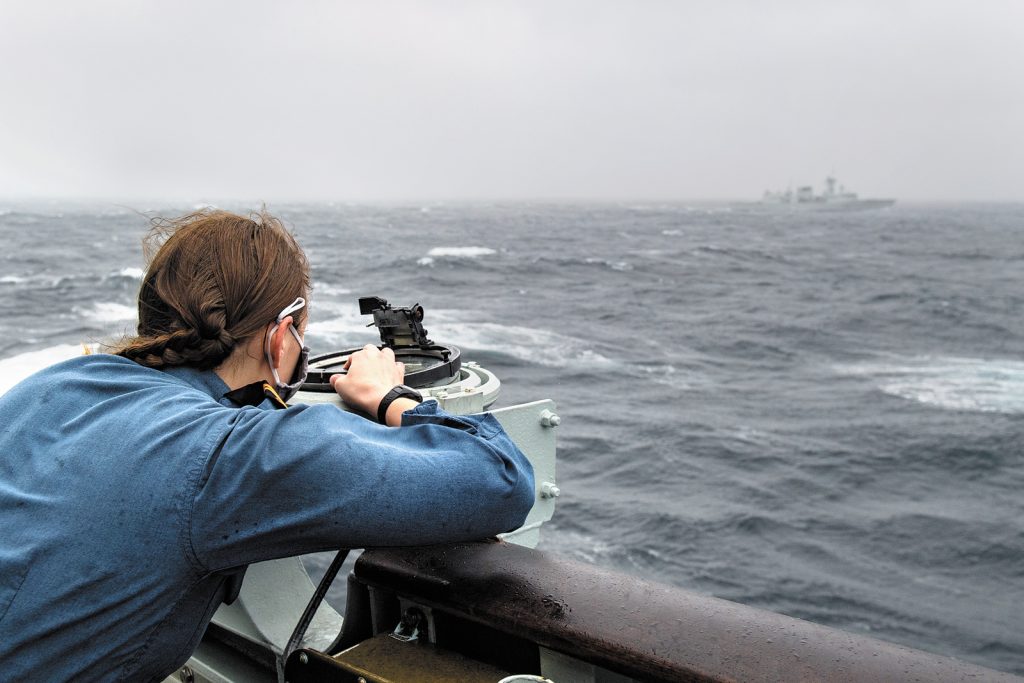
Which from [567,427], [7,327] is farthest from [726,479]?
[7,327]

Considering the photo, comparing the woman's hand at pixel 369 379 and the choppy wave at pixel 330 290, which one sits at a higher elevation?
the woman's hand at pixel 369 379

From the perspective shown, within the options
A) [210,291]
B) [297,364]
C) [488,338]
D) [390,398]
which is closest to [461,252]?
[488,338]

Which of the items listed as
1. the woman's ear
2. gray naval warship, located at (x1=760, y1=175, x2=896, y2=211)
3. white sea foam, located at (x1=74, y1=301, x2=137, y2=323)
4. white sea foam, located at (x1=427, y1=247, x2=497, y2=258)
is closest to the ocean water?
white sea foam, located at (x1=74, y1=301, x2=137, y2=323)

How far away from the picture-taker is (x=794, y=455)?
1458 centimetres

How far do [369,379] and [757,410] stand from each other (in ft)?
53.5

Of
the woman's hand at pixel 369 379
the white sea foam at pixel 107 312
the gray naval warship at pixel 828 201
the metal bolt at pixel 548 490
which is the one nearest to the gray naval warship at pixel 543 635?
the woman's hand at pixel 369 379

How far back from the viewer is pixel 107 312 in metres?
22.7

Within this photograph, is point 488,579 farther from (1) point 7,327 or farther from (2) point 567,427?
(1) point 7,327

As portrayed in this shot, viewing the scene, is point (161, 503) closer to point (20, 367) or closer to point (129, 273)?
A: point (20, 367)

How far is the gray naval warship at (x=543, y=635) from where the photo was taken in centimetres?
129

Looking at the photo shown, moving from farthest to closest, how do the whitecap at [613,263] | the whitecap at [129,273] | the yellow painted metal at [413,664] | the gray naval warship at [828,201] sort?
the gray naval warship at [828,201]
the whitecap at [613,263]
the whitecap at [129,273]
the yellow painted metal at [413,664]

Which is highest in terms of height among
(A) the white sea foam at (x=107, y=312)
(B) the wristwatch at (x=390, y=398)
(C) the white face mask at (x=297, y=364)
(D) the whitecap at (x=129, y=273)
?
(C) the white face mask at (x=297, y=364)

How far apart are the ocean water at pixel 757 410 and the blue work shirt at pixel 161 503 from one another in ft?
5.18

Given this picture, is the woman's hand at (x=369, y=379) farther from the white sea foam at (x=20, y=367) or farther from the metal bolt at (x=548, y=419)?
the white sea foam at (x=20, y=367)
